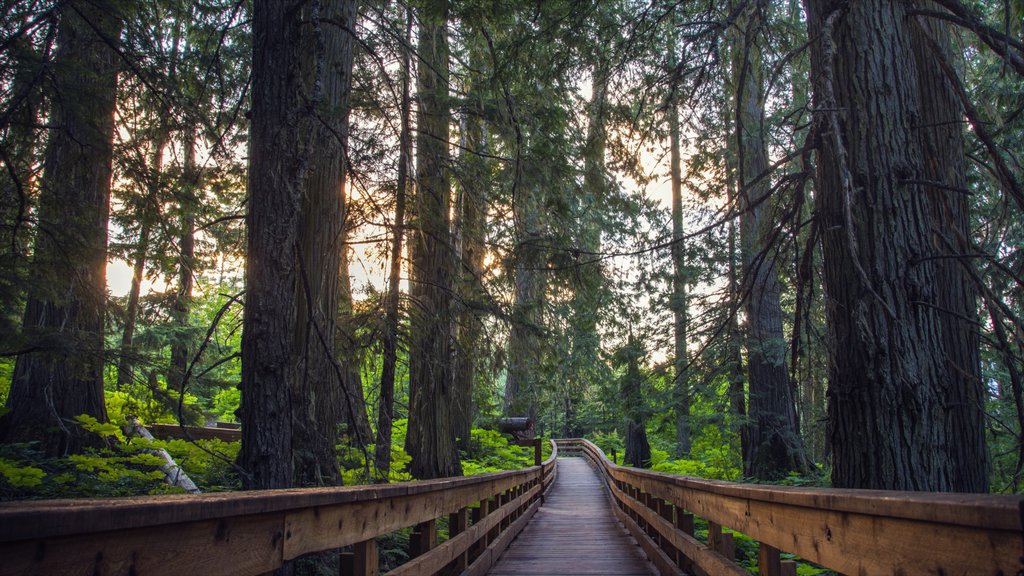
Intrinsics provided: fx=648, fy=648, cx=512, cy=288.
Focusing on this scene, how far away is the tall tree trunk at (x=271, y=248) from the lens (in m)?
4.59

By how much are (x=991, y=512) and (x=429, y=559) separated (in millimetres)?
3048

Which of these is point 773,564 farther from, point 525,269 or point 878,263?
point 525,269

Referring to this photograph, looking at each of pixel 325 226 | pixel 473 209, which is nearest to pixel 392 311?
pixel 325 226

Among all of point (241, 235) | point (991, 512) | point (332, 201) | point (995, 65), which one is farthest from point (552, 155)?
point (991, 512)

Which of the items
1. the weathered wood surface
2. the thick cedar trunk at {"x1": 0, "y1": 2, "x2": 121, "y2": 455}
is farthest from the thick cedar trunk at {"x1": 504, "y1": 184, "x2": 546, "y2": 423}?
the weathered wood surface

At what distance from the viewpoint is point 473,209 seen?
11000 millimetres

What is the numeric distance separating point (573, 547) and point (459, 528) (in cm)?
340

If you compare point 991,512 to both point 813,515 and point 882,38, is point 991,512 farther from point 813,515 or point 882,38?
point 882,38

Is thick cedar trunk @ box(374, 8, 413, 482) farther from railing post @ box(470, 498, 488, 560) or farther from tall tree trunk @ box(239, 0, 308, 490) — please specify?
tall tree trunk @ box(239, 0, 308, 490)

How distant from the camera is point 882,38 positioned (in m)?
4.90

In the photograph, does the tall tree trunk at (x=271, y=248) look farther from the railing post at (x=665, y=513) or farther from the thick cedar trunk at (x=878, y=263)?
the thick cedar trunk at (x=878, y=263)

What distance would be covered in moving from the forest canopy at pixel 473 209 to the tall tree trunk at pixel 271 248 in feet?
0.06

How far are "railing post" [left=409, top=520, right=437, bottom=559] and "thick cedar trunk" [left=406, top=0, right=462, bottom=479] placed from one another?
13.9 feet

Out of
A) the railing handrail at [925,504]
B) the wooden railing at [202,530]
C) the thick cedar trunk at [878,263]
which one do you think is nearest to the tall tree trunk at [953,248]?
the thick cedar trunk at [878,263]
